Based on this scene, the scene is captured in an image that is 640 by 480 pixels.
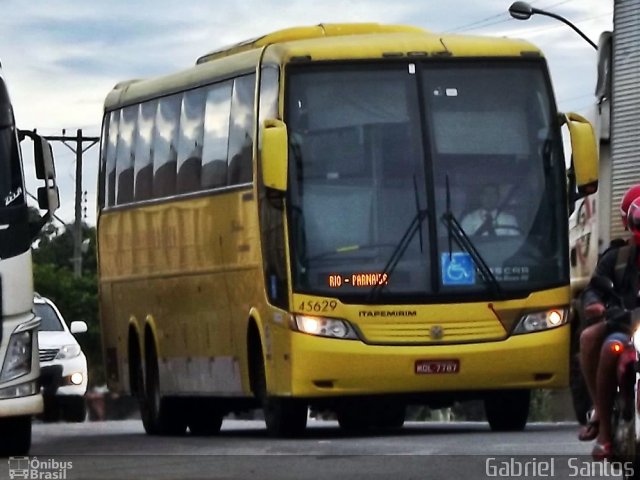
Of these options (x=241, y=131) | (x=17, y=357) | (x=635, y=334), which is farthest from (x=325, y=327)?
(x=635, y=334)

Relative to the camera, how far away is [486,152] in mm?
21438

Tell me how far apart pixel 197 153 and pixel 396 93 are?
3017 millimetres

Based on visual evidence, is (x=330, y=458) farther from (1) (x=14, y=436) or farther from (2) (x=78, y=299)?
(2) (x=78, y=299)

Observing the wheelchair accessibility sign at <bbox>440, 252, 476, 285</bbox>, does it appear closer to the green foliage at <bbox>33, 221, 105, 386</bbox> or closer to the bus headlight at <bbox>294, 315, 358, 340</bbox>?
the bus headlight at <bbox>294, 315, 358, 340</bbox>

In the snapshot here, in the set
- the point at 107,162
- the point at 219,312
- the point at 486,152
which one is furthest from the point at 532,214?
the point at 107,162

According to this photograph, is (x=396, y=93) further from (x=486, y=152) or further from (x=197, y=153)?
(x=197, y=153)

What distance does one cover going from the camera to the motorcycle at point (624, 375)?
12.5m

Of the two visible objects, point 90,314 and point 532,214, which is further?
point 90,314

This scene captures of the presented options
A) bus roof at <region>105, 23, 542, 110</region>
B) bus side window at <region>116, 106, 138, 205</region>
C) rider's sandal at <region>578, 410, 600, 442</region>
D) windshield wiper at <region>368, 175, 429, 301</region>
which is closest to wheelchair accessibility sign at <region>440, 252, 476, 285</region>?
windshield wiper at <region>368, 175, 429, 301</region>

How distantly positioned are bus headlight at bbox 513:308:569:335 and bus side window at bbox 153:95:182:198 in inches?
190

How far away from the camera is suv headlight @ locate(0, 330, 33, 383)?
18531mm

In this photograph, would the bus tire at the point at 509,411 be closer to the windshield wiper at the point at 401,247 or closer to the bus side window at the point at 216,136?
the windshield wiper at the point at 401,247

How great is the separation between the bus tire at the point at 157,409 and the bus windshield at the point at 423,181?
5341 mm

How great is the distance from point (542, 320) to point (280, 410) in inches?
99.5
